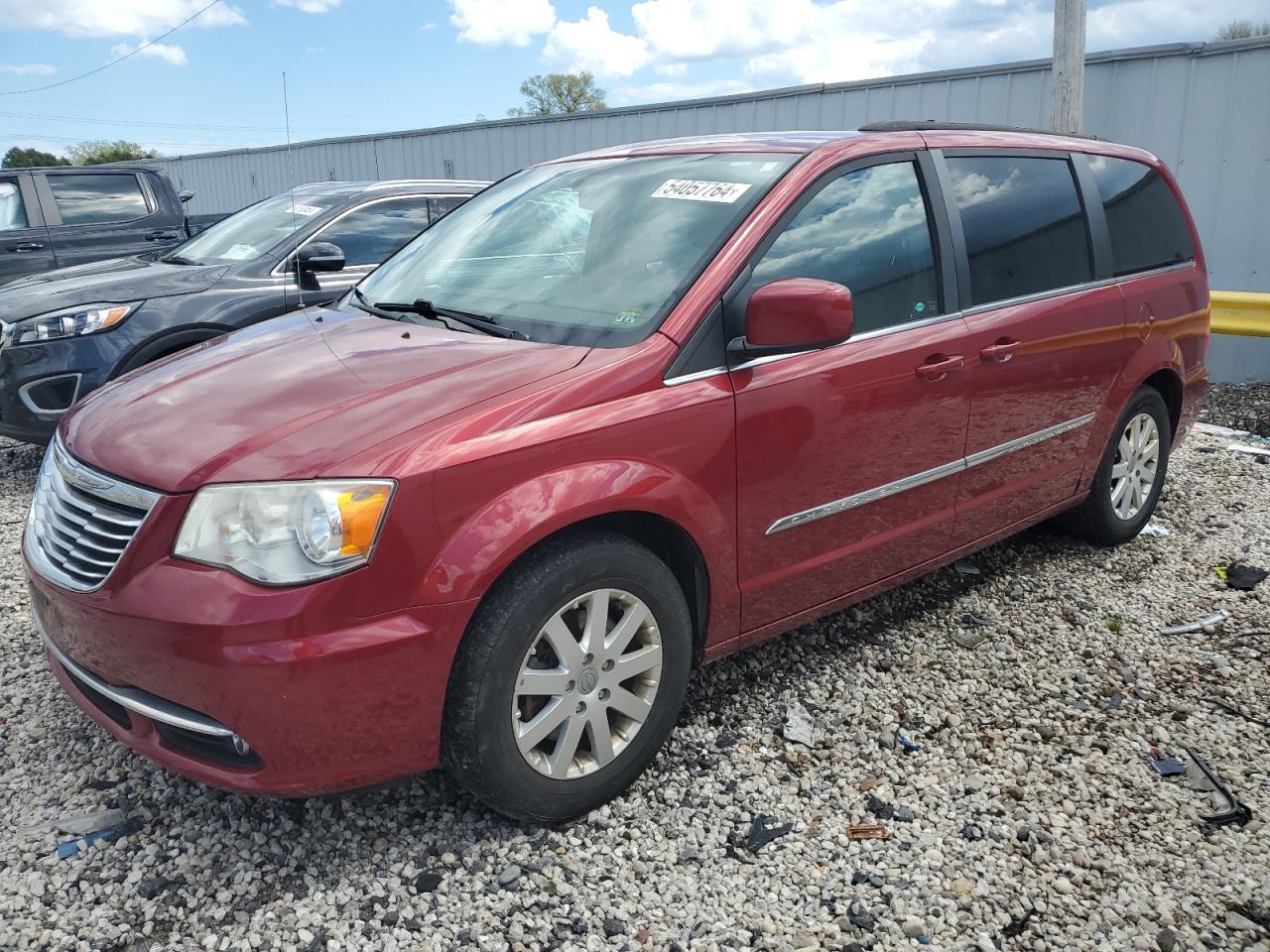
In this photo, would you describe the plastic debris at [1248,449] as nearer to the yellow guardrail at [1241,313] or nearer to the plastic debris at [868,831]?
the yellow guardrail at [1241,313]

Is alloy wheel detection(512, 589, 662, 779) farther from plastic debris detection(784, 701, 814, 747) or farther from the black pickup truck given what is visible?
the black pickup truck

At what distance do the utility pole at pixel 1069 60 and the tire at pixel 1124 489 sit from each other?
4.21 meters

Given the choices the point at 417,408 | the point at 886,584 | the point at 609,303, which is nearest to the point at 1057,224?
the point at 886,584

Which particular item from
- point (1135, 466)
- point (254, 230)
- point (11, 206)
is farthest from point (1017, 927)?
point (11, 206)

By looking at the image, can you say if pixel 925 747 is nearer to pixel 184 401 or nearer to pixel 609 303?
pixel 609 303

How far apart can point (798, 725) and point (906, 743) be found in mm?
330

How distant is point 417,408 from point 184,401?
719 mm

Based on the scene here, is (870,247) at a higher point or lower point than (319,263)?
higher

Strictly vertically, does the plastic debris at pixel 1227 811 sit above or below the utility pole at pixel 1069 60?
below

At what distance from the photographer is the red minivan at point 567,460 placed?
2.18 m

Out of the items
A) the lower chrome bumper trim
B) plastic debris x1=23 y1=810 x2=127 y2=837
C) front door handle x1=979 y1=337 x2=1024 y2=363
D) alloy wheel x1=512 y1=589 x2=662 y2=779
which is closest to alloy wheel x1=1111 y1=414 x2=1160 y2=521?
front door handle x1=979 y1=337 x2=1024 y2=363

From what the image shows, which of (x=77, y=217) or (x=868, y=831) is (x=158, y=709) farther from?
(x=77, y=217)

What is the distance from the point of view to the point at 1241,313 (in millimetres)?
7297

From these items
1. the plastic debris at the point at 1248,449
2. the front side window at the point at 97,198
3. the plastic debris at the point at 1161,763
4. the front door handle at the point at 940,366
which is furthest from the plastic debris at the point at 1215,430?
the front side window at the point at 97,198
